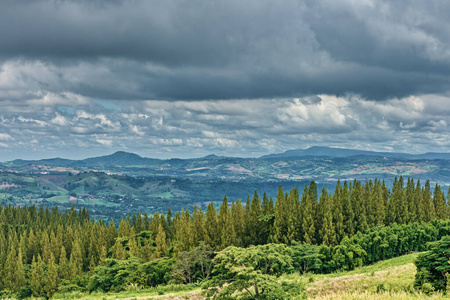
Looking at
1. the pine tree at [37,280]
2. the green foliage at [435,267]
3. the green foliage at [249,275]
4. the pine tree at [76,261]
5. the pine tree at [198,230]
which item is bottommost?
the pine tree at [37,280]

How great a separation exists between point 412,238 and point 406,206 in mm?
17915

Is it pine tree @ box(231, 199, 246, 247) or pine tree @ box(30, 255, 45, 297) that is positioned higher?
pine tree @ box(231, 199, 246, 247)

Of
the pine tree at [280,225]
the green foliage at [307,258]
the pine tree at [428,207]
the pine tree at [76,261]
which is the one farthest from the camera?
the pine tree at [76,261]

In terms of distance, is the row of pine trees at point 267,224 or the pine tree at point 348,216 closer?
the pine tree at point 348,216

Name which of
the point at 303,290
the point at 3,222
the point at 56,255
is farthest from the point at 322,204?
the point at 3,222

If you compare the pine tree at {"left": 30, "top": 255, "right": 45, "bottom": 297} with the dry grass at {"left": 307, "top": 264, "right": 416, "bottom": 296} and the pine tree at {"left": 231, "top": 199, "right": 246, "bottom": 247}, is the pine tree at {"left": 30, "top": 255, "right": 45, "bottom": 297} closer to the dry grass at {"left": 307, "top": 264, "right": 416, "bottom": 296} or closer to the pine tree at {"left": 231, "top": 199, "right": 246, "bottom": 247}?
the pine tree at {"left": 231, "top": 199, "right": 246, "bottom": 247}

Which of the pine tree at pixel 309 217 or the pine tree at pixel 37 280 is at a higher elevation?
the pine tree at pixel 309 217

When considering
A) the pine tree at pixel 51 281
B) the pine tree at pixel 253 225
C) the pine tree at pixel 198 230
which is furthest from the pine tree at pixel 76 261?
the pine tree at pixel 253 225

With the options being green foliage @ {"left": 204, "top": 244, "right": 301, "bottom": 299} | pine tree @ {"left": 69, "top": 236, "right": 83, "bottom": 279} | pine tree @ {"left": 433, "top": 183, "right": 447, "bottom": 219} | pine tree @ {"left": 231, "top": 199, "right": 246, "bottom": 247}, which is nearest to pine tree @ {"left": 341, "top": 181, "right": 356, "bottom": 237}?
pine tree @ {"left": 231, "top": 199, "right": 246, "bottom": 247}

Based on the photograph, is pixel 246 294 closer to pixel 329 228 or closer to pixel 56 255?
pixel 329 228

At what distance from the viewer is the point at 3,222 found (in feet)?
627

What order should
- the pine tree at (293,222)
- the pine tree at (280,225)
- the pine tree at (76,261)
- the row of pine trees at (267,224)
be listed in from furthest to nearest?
the pine tree at (76,261)
the pine tree at (280,225)
the row of pine trees at (267,224)
the pine tree at (293,222)

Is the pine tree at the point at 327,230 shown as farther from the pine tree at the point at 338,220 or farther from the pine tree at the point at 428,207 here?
the pine tree at the point at 428,207

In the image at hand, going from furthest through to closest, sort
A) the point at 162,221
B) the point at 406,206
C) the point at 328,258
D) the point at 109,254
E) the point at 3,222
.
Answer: the point at 3,222 < the point at 162,221 < the point at 109,254 < the point at 406,206 < the point at 328,258
